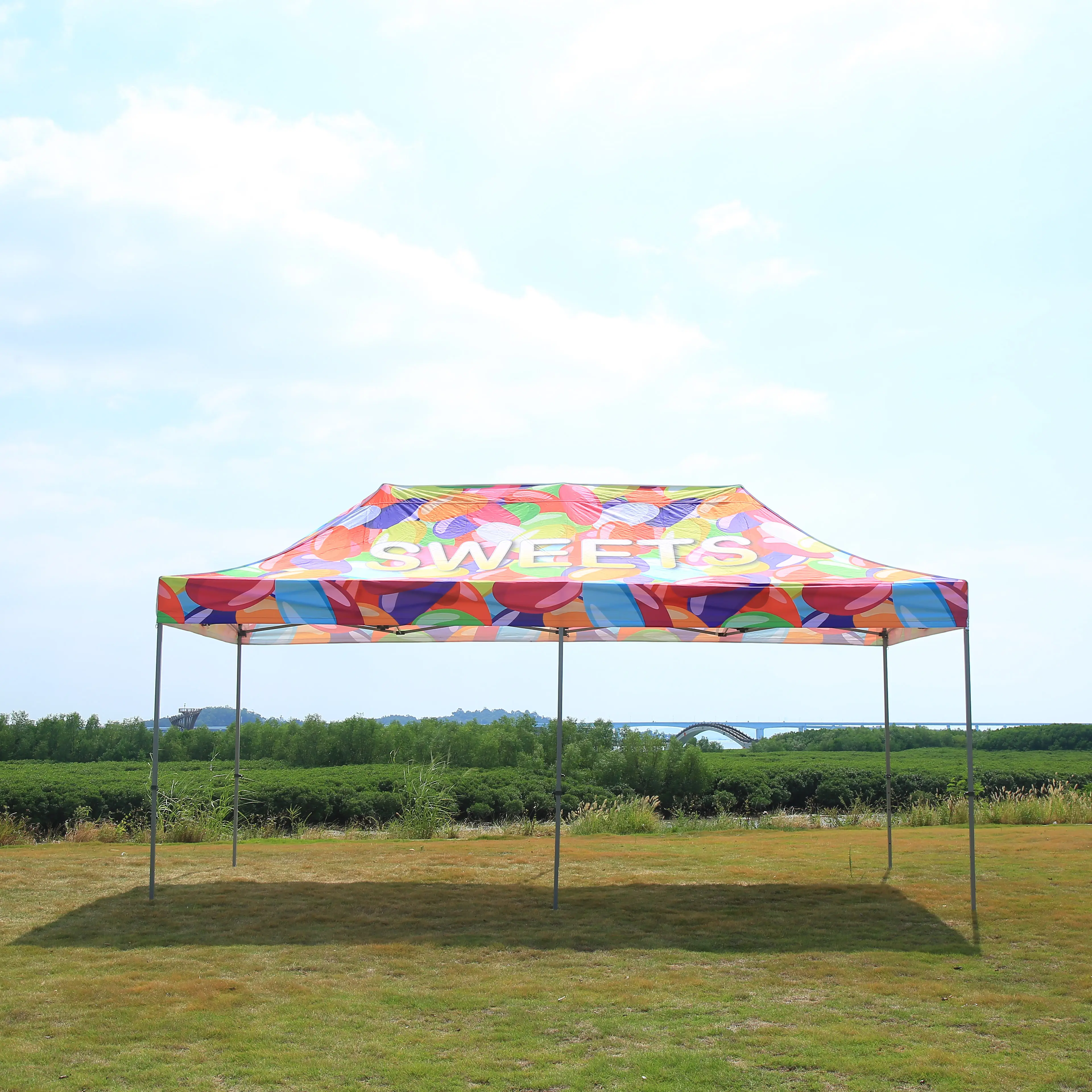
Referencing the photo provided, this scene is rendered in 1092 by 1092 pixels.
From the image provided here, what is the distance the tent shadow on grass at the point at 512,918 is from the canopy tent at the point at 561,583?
0.47m

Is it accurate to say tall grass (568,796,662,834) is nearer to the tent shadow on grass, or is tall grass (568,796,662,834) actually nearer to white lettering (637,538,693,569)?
the tent shadow on grass

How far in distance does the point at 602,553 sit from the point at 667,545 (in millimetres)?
641

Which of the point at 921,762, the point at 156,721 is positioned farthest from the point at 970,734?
the point at 921,762

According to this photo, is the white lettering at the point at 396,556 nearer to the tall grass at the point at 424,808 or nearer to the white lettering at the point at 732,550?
the white lettering at the point at 732,550

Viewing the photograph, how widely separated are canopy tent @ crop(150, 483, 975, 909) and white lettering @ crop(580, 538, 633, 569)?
0.06 ft

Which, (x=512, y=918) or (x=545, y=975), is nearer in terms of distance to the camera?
(x=545, y=975)

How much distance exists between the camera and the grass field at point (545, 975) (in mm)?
3961

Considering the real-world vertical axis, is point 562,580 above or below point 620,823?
above

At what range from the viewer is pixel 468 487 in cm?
928

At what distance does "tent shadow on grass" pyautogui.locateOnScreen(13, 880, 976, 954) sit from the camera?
5.95 meters

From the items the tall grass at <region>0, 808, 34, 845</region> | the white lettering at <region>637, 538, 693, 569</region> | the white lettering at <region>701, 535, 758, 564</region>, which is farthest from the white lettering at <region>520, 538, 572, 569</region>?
the tall grass at <region>0, 808, 34, 845</region>

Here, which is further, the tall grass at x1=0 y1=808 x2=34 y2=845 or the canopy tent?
the tall grass at x1=0 y1=808 x2=34 y2=845

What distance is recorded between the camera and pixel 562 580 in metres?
6.65

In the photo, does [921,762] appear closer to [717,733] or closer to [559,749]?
[717,733]
